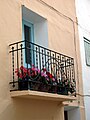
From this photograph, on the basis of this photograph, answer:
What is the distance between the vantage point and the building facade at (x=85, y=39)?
10903mm

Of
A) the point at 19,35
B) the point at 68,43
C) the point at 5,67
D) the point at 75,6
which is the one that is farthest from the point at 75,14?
the point at 5,67

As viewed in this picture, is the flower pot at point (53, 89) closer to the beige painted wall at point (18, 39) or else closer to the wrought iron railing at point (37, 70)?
the wrought iron railing at point (37, 70)

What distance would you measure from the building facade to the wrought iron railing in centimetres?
190

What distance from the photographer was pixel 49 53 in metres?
8.56

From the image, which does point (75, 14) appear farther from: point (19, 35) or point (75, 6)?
point (19, 35)

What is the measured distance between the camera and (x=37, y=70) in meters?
7.15

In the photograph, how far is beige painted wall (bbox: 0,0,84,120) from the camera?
6.77 m

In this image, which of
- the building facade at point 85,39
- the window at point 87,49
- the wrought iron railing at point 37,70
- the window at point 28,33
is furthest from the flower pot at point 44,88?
the window at point 87,49

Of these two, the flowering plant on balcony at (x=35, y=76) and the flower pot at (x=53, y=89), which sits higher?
the flowering plant on balcony at (x=35, y=76)

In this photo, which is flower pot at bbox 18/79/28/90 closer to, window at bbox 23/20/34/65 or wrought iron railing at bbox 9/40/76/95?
wrought iron railing at bbox 9/40/76/95

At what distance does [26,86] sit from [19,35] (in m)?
1.47

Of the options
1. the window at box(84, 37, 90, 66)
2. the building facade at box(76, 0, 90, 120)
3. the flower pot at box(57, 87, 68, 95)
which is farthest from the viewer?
the window at box(84, 37, 90, 66)

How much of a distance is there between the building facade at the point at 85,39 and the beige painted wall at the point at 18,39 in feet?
4.36

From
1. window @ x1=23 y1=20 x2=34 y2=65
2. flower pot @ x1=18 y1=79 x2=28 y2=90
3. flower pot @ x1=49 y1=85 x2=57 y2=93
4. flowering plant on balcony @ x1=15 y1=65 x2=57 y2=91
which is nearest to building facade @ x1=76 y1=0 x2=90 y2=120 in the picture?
window @ x1=23 y1=20 x2=34 y2=65
